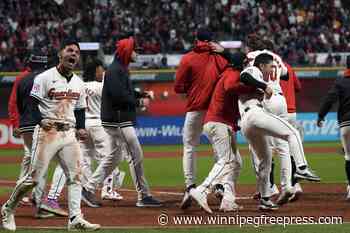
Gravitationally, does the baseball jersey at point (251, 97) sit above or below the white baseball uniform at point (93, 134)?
above

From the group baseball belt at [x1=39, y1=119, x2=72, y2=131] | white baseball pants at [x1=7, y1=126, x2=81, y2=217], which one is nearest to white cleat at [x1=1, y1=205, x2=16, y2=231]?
white baseball pants at [x1=7, y1=126, x2=81, y2=217]

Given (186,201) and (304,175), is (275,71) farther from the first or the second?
(186,201)

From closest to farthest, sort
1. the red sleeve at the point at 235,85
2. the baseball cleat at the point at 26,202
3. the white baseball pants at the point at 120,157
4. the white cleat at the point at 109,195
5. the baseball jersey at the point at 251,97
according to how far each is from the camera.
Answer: the baseball jersey at the point at 251,97 → the red sleeve at the point at 235,85 → the white baseball pants at the point at 120,157 → the baseball cleat at the point at 26,202 → the white cleat at the point at 109,195

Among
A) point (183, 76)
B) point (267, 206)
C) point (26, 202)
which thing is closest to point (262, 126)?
point (267, 206)

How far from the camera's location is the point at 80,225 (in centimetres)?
902

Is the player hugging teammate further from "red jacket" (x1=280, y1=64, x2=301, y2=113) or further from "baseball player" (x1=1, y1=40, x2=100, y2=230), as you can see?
"baseball player" (x1=1, y1=40, x2=100, y2=230)

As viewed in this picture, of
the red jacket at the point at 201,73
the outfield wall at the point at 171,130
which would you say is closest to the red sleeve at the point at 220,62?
the red jacket at the point at 201,73

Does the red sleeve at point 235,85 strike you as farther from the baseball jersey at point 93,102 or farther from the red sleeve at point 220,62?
the baseball jersey at point 93,102

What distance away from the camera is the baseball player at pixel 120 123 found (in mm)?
11680

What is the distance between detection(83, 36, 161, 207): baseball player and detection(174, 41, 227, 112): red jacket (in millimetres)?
802

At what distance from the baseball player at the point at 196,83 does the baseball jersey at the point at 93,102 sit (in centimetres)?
185

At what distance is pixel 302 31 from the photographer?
34.6m

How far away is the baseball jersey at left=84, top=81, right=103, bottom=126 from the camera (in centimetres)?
1305

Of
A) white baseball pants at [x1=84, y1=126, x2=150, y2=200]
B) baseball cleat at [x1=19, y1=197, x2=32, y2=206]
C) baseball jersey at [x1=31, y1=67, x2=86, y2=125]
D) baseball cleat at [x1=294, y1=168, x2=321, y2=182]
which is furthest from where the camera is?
baseball cleat at [x1=19, y1=197, x2=32, y2=206]
